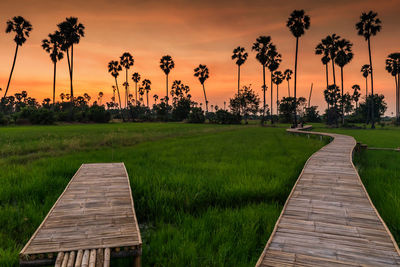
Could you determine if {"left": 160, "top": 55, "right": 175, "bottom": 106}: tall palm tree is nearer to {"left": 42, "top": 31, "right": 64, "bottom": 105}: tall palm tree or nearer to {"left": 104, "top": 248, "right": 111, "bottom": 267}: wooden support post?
{"left": 42, "top": 31, "right": 64, "bottom": 105}: tall palm tree

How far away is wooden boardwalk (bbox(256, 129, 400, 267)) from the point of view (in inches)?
119

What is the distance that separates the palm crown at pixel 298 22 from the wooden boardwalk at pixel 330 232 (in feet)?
140

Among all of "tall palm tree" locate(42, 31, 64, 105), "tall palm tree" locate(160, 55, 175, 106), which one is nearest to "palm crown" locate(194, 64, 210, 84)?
"tall palm tree" locate(160, 55, 175, 106)

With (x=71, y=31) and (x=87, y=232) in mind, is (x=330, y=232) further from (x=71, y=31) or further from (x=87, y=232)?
(x=71, y=31)

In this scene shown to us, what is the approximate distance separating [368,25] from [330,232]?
5557 cm

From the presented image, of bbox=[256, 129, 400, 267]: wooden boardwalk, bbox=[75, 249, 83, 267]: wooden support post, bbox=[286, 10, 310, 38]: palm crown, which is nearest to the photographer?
bbox=[75, 249, 83, 267]: wooden support post

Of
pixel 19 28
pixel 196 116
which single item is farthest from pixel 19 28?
pixel 196 116

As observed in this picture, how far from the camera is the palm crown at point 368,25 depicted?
141 ft

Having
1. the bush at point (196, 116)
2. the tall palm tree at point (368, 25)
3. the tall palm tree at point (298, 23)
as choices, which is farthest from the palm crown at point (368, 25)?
the bush at point (196, 116)

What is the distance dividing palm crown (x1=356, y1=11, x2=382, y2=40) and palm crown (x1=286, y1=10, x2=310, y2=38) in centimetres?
1325

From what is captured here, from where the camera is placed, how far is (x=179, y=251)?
3.81 meters

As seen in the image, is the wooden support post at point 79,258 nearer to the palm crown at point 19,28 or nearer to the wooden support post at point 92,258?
the wooden support post at point 92,258

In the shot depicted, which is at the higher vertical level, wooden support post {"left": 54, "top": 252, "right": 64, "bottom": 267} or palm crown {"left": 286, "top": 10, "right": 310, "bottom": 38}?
palm crown {"left": 286, "top": 10, "right": 310, "bottom": 38}

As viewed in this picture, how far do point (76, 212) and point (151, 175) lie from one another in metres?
3.56
